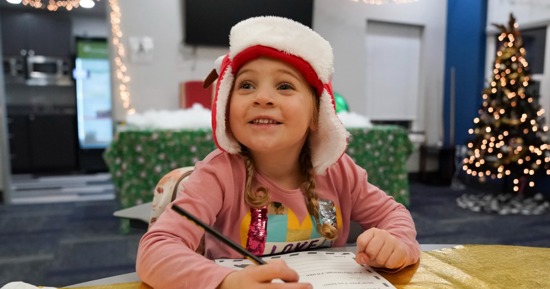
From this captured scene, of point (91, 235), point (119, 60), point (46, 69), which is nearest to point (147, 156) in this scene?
point (91, 235)

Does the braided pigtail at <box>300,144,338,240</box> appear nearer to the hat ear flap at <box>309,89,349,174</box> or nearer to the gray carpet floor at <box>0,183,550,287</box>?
the hat ear flap at <box>309,89,349,174</box>

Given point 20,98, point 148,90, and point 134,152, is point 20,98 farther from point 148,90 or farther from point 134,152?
point 134,152

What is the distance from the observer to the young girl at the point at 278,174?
26.3 inches

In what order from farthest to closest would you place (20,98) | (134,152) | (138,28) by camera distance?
1. (20,98)
2. (138,28)
3. (134,152)

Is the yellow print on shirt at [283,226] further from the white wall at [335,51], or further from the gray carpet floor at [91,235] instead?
the white wall at [335,51]

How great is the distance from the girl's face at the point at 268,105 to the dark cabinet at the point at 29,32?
22.3ft

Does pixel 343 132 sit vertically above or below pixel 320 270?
above

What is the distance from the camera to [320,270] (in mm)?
589

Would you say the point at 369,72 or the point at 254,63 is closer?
the point at 254,63

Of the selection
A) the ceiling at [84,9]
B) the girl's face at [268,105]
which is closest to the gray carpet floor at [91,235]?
the girl's face at [268,105]

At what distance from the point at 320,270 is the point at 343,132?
308 millimetres

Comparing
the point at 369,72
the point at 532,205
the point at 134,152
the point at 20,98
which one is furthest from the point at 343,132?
the point at 20,98

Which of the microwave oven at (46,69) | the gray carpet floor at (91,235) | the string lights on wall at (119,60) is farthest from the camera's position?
the microwave oven at (46,69)

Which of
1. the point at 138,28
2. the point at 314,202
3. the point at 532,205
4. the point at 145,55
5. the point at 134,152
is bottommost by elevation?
the point at 532,205
